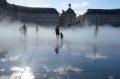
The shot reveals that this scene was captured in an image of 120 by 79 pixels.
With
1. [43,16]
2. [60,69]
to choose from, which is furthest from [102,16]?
[60,69]

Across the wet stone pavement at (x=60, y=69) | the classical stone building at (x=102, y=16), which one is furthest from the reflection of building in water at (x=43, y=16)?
the wet stone pavement at (x=60, y=69)

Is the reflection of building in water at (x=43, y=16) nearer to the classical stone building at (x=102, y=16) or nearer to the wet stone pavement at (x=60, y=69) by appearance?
the classical stone building at (x=102, y=16)

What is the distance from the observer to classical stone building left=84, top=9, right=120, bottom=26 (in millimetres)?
154250

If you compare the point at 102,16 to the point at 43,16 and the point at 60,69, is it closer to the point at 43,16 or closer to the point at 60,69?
the point at 43,16

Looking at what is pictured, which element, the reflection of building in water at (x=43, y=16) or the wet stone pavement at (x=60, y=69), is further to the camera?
the reflection of building in water at (x=43, y=16)

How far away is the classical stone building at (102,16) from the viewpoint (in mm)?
154250

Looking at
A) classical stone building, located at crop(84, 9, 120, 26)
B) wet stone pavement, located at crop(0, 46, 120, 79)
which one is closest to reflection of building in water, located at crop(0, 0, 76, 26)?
classical stone building, located at crop(84, 9, 120, 26)

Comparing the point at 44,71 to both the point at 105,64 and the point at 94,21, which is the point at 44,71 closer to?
the point at 105,64

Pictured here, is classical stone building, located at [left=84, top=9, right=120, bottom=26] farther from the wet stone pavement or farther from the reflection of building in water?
the wet stone pavement

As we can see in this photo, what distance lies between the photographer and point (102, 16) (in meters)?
158

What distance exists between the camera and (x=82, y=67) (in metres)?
11.0

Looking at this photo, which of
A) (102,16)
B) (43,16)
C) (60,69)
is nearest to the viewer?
(60,69)

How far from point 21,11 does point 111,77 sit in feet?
460

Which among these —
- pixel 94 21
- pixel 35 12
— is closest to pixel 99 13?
pixel 94 21
